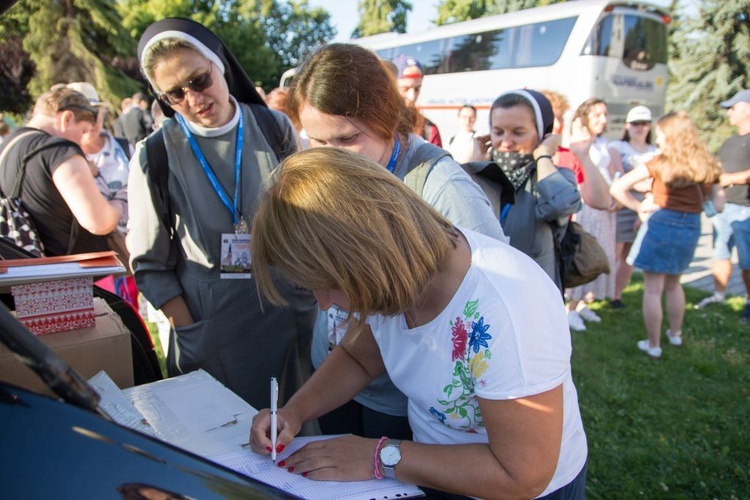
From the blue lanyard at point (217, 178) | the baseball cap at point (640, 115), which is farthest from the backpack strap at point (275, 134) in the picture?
the baseball cap at point (640, 115)

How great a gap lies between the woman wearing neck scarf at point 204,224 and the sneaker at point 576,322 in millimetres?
3417

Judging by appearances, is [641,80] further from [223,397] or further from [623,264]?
[223,397]

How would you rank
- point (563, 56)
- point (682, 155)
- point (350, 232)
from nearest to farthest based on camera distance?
1. point (350, 232)
2. point (682, 155)
3. point (563, 56)

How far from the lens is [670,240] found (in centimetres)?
406

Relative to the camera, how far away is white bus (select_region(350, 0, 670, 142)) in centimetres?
1104

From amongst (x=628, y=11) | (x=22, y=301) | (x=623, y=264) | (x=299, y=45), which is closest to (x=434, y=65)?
(x=628, y=11)

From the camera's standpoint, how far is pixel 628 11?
11.3 meters

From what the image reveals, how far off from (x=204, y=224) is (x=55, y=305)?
0.59 m

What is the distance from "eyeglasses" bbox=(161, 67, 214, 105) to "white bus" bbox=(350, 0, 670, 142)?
30.2 ft

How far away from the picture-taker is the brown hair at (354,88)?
5.36 feet

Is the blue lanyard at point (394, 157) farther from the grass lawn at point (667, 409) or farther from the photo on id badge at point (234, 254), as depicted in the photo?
the grass lawn at point (667, 409)

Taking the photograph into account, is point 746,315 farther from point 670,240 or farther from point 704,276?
point 704,276

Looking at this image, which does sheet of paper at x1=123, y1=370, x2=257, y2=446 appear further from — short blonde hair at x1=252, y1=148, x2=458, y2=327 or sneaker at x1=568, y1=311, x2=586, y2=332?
sneaker at x1=568, y1=311, x2=586, y2=332

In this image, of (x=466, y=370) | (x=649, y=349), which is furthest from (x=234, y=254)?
(x=649, y=349)
